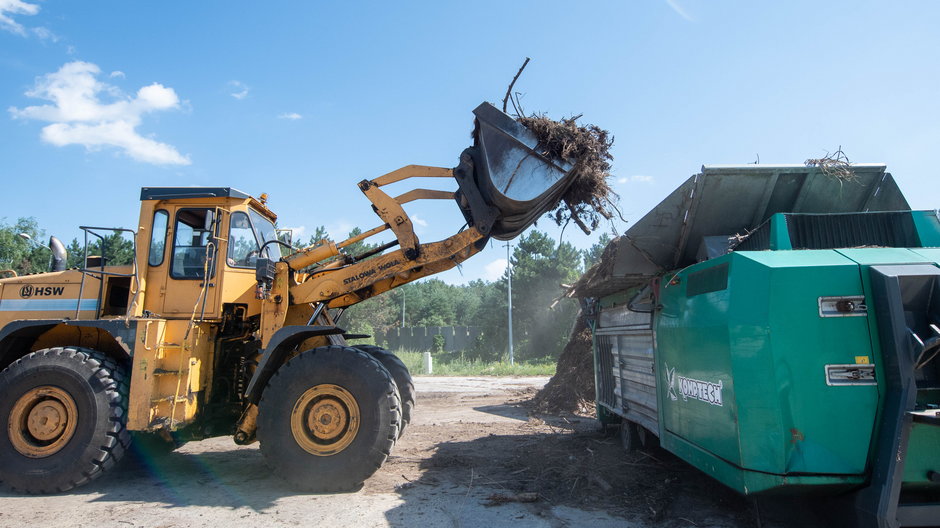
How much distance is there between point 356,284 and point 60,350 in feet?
10.0

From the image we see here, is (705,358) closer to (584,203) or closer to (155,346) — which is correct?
(584,203)

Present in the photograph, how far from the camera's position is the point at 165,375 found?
5.54 m

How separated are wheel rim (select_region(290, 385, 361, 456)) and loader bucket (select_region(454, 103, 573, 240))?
233 cm

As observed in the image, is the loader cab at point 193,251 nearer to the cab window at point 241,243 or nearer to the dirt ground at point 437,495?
the cab window at point 241,243

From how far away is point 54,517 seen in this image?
4633mm

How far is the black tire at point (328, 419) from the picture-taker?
5184 millimetres

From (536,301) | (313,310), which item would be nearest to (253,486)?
(313,310)

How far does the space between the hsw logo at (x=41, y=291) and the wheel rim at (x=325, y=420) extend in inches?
128

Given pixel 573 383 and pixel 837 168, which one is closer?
pixel 837 168

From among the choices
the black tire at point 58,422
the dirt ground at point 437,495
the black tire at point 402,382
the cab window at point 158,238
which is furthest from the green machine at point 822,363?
the cab window at point 158,238

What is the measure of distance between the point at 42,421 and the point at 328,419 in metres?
2.89

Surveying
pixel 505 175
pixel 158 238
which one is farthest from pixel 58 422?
pixel 505 175

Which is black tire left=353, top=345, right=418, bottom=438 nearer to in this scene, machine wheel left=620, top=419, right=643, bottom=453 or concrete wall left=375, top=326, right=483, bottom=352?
machine wheel left=620, top=419, right=643, bottom=453

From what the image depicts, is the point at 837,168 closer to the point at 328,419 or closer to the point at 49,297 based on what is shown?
the point at 328,419
